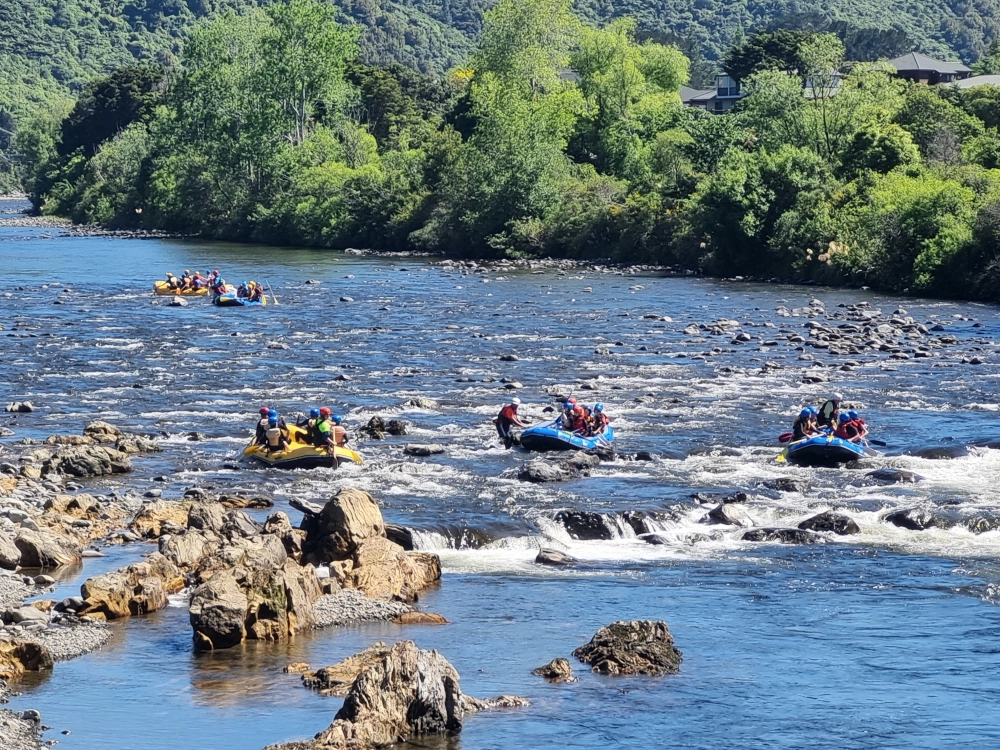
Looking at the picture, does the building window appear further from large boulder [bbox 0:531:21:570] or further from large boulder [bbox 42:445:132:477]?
large boulder [bbox 0:531:21:570]

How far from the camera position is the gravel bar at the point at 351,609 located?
22.4 m

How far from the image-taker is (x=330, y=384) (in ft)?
146

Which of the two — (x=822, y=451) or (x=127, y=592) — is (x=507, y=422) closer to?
(x=822, y=451)

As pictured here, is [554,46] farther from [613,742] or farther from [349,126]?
[613,742]

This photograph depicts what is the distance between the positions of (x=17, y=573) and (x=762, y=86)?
244 ft

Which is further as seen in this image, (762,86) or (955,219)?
(762,86)

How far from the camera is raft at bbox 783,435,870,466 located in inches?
1289

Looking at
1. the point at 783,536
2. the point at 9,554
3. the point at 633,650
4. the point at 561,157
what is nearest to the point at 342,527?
the point at 9,554

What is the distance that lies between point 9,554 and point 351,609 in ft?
20.5

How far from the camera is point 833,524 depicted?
27.5 metres

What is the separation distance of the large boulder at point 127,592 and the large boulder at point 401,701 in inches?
235

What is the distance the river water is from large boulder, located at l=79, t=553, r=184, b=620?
1.53 ft

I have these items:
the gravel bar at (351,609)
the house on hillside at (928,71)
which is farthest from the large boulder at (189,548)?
the house on hillside at (928,71)

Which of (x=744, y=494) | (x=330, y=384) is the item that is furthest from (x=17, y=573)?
(x=330, y=384)
